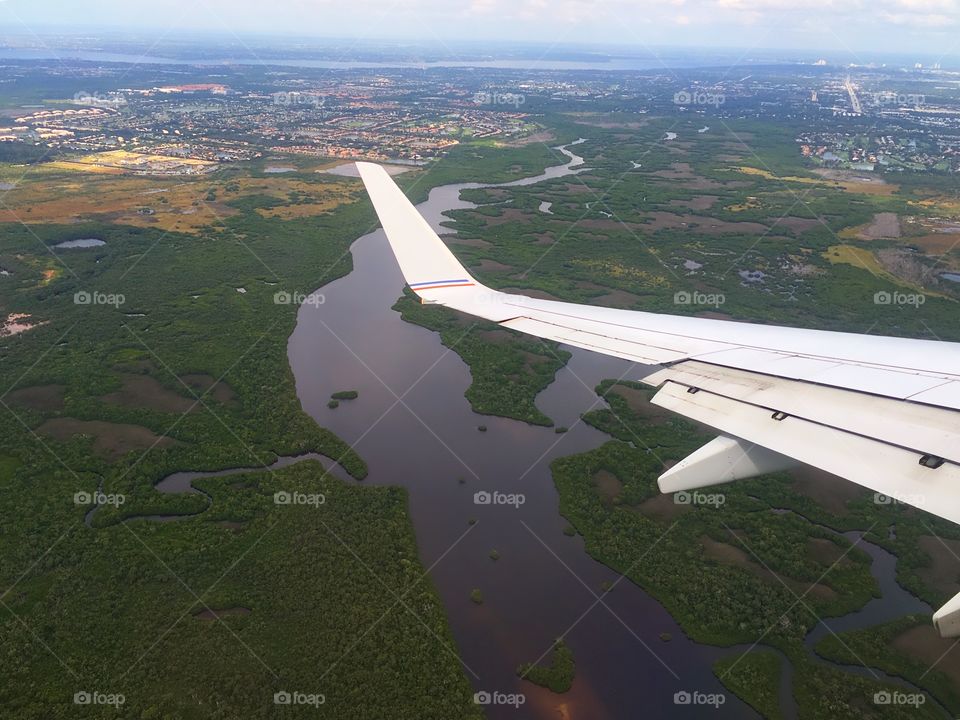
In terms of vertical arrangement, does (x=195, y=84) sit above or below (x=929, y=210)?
above

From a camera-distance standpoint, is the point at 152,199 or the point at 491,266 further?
the point at 152,199

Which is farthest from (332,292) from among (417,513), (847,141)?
(847,141)

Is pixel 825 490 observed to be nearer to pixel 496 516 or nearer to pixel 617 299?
pixel 496 516

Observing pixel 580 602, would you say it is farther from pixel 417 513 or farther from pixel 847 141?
pixel 847 141

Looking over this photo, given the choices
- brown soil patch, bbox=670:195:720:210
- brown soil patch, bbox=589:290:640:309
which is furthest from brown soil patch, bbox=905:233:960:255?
brown soil patch, bbox=589:290:640:309

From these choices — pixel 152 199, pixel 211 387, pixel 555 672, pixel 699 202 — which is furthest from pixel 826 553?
pixel 152 199

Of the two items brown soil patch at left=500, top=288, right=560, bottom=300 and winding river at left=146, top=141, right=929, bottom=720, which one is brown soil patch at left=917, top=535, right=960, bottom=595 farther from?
brown soil patch at left=500, top=288, right=560, bottom=300
